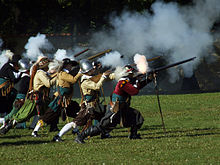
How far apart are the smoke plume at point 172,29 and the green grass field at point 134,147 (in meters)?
4.10

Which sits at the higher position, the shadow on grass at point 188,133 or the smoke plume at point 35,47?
the smoke plume at point 35,47

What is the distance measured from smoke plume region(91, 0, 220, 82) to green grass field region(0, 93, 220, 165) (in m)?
4.10

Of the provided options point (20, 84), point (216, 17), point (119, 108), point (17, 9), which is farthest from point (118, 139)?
point (17, 9)

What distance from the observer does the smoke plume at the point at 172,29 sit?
21.1m

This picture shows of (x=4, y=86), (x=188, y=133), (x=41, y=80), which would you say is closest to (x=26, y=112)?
(x=41, y=80)

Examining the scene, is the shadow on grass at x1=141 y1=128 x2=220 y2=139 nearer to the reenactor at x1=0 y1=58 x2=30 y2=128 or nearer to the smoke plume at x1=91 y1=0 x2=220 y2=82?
the reenactor at x1=0 y1=58 x2=30 y2=128

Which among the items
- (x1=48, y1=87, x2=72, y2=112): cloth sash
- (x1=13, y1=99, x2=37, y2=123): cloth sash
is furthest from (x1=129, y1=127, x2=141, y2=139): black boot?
(x1=13, y1=99, x2=37, y2=123): cloth sash

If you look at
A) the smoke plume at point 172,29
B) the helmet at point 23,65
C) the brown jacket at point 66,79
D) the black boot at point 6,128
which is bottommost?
the black boot at point 6,128

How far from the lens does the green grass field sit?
35.0ft

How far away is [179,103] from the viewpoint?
24.1 metres

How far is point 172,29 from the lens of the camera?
2097 cm

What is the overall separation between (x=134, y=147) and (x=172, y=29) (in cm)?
968

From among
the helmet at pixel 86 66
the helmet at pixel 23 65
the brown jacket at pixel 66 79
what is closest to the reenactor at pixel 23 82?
the helmet at pixel 23 65

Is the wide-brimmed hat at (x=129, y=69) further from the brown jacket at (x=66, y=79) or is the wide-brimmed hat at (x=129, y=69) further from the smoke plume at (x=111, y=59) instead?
the smoke plume at (x=111, y=59)
